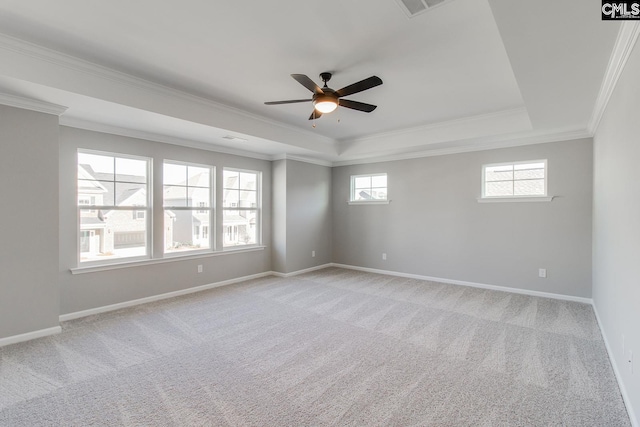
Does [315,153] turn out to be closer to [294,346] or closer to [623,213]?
[294,346]

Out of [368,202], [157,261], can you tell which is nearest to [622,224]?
[368,202]

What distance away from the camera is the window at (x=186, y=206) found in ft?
15.4

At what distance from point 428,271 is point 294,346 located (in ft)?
11.6

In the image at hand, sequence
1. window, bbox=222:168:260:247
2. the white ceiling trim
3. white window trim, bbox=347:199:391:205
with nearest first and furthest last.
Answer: the white ceiling trim
window, bbox=222:168:260:247
white window trim, bbox=347:199:391:205

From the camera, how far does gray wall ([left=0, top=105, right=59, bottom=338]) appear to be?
2.97 meters

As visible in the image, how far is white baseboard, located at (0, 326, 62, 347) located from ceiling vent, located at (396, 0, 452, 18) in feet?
14.9

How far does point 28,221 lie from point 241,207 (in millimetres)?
3039

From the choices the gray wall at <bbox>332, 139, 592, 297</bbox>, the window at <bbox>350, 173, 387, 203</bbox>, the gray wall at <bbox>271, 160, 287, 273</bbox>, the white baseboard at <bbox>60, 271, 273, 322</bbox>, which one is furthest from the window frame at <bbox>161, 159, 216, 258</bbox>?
the window at <bbox>350, 173, 387, 203</bbox>

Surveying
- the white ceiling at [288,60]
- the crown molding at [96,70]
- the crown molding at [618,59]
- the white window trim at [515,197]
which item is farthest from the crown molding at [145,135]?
the crown molding at [618,59]

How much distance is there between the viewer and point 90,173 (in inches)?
154

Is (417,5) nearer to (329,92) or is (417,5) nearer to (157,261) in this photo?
(329,92)

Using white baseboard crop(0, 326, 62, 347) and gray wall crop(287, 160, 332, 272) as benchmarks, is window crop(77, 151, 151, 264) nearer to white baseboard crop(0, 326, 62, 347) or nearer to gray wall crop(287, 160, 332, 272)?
white baseboard crop(0, 326, 62, 347)

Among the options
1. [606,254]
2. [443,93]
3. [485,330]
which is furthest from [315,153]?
[606,254]

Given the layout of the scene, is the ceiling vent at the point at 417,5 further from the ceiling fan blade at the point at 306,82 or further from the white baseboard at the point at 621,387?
the white baseboard at the point at 621,387
